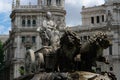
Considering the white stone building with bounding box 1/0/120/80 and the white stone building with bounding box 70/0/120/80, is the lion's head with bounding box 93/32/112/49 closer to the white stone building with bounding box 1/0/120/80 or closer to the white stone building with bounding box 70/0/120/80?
the white stone building with bounding box 70/0/120/80

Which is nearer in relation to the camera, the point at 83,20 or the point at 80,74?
the point at 80,74

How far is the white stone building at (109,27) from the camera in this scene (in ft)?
273

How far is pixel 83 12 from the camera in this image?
321ft

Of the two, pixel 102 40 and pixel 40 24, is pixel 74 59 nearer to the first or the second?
pixel 102 40

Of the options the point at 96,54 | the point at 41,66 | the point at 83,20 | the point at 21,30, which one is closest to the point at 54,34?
the point at 41,66

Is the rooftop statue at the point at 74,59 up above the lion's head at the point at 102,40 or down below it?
below

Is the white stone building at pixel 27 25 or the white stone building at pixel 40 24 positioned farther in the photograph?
the white stone building at pixel 27 25

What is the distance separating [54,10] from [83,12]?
9918mm

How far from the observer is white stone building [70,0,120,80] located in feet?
273

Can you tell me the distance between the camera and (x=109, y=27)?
85000 mm

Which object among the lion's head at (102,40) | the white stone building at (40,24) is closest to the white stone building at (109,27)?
the white stone building at (40,24)

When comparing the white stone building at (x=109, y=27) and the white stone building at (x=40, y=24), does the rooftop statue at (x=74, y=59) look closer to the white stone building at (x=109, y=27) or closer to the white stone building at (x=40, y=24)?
the white stone building at (x=109, y=27)

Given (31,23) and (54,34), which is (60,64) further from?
(31,23)

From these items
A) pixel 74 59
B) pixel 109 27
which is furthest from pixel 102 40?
pixel 109 27
